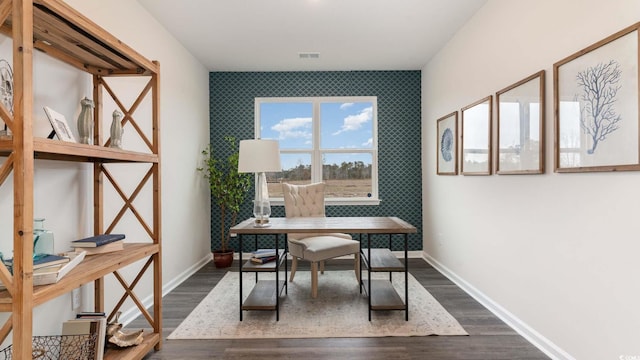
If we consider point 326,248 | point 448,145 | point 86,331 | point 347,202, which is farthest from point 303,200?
point 86,331

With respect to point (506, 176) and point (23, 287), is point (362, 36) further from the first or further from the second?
point (23, 287)

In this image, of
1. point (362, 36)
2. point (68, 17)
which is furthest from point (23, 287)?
point (362, 36)

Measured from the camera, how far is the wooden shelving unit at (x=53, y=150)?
4.10 feet

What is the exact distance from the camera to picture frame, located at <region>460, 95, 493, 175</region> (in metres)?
3.02

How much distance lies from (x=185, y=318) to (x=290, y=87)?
327 cm

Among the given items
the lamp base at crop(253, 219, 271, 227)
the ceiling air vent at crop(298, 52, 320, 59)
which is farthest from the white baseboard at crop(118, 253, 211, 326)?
the ceiling air vent at crop(298, 52, 320, 59)

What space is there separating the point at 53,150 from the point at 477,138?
3.16 metres

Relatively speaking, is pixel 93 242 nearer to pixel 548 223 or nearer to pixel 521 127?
→ pixel 548 223

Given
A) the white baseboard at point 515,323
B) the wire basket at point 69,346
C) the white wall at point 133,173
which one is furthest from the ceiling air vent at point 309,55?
the wire basket at point 69,346

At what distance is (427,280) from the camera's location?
3791 millimetres

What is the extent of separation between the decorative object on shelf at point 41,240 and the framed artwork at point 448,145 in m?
3.45

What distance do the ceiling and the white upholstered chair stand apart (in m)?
1.63

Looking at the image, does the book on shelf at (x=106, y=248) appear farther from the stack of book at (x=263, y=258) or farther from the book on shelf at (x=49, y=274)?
the stack of book at (x=263, y=258)

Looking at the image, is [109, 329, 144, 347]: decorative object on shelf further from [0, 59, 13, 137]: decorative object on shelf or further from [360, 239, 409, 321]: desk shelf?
[360, 239, 409, 321]: desk shelf
